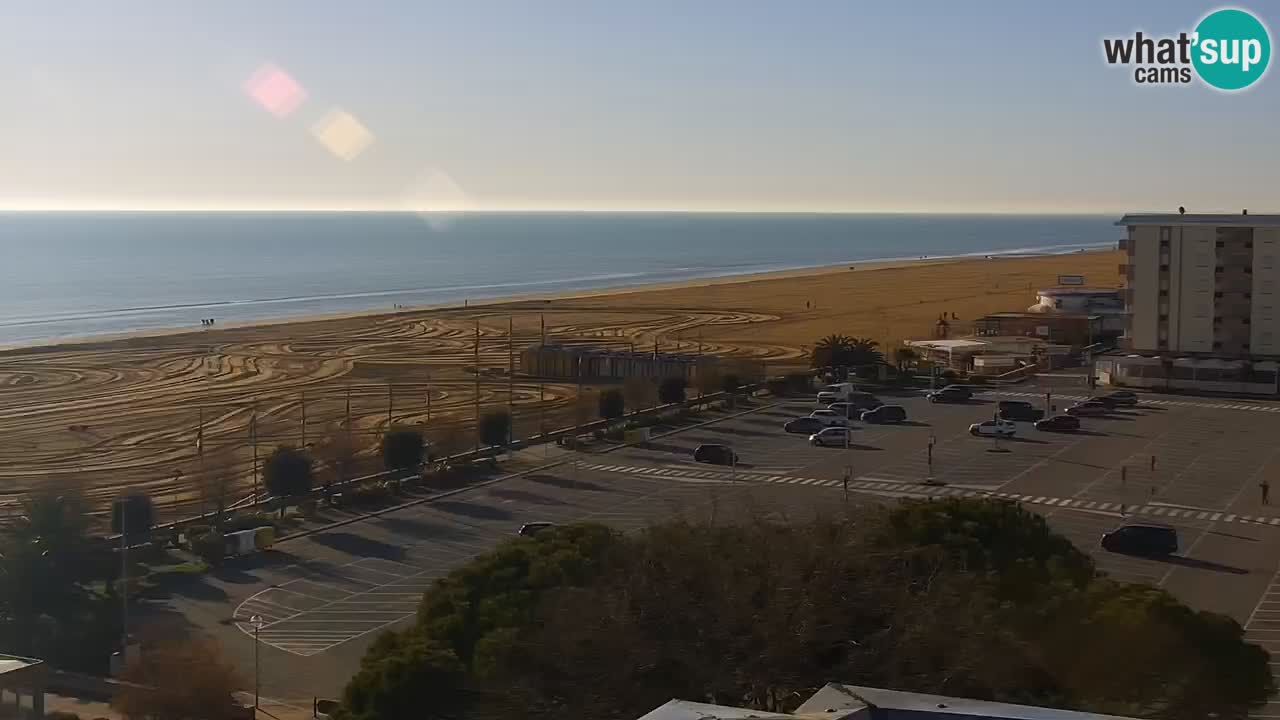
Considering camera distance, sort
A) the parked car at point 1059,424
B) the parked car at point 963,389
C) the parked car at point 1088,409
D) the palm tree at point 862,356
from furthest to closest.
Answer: the palm tree at point 862,356
the parked car at point 963,389
the parked car at point 1088,409
the parked car at point 1059,424

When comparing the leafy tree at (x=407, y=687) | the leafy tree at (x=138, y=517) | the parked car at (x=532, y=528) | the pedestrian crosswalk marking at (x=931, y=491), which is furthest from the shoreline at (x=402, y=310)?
the leafy tree at (x=407, y=687)

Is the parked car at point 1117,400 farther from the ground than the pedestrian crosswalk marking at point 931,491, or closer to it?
farther from the ground

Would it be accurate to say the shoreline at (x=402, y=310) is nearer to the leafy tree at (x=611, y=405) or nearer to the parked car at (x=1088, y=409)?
the leafy tree at (x=611, y=405)

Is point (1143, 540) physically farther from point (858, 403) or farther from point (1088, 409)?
point (858, 403)

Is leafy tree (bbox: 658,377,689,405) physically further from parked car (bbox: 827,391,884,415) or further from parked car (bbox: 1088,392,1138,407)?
parked car (bbox: 1088,392,1138,407)

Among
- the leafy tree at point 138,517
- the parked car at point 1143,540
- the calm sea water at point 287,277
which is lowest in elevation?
the parked car at point 1143,540

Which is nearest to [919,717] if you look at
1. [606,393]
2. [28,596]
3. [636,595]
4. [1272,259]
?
[636,595]

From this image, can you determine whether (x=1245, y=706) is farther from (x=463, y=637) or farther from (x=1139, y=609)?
(x=463, y=637)
